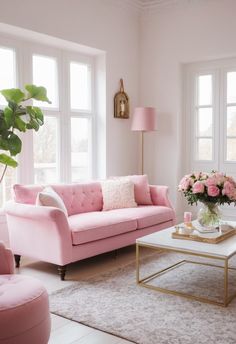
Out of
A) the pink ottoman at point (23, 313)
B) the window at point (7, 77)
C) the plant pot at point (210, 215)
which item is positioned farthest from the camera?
the window at point (7, 77)

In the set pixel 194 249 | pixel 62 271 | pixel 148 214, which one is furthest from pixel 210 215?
pixel 62 271

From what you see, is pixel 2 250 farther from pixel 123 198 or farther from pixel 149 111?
pixel 149 111

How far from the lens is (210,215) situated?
3.62m

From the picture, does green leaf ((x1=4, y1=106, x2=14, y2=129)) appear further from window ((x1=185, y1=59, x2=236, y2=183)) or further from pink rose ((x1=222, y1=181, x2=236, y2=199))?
window ((x1=185, y1=59, x2=236, y2=183))

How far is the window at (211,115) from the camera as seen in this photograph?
19.0 ft

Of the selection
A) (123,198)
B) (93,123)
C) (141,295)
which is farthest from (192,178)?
(93,123)

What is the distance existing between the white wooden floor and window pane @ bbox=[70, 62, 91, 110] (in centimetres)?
208

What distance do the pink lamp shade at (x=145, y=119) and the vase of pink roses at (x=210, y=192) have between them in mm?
2213

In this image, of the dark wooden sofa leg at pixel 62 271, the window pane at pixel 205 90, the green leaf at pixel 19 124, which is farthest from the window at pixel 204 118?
the green leaf at pixel 19 124

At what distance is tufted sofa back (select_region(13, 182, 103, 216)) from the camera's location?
4.12m

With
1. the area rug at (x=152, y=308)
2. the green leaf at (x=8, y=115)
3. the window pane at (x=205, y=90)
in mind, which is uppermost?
the window pane at (x=205, y=90)

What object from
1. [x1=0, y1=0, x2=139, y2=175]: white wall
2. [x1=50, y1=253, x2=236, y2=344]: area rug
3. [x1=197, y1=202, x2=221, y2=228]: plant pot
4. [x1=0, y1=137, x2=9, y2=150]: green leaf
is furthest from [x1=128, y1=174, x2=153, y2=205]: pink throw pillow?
[x1=0, y1=137, x2=9, y2=150]: green leaf

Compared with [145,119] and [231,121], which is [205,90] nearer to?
[231,121]

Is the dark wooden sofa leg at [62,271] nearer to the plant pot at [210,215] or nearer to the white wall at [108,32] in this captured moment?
the plant pot at [210,215]
